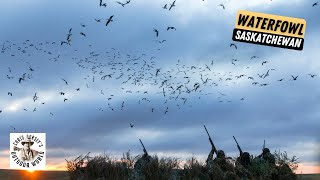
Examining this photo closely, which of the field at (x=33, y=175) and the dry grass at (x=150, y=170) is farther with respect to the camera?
the field at (x=33, y=175)

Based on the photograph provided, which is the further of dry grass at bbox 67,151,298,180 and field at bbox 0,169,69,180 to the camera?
field at bbox 0,169,69,180

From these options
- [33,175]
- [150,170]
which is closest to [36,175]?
[33,175]

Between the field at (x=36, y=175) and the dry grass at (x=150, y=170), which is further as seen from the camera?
the field at (x=36, y=175)

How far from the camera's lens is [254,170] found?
3475cm

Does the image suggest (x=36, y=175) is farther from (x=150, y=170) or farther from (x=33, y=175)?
(x=150, y=170)

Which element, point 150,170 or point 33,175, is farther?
point 33,175

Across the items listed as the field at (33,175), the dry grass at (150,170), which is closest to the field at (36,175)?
the field at (33,175)

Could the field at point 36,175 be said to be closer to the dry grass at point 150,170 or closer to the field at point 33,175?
the field at point 33,175

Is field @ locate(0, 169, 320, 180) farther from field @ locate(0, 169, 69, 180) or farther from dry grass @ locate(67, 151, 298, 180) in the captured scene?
dry grass @ locate(67, 151, 298, 180)

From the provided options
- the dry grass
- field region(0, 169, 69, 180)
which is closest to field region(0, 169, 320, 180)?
field region(0, 169, 69, 180)

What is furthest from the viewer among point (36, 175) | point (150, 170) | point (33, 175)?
point (33, 175)

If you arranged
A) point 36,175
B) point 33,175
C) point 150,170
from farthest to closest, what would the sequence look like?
point 33,175 → point 36,175 → point 150,170

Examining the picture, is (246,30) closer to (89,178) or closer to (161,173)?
(161,173)

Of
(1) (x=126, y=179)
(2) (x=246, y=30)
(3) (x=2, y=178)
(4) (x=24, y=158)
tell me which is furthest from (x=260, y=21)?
(3) (x=2, y=178)
